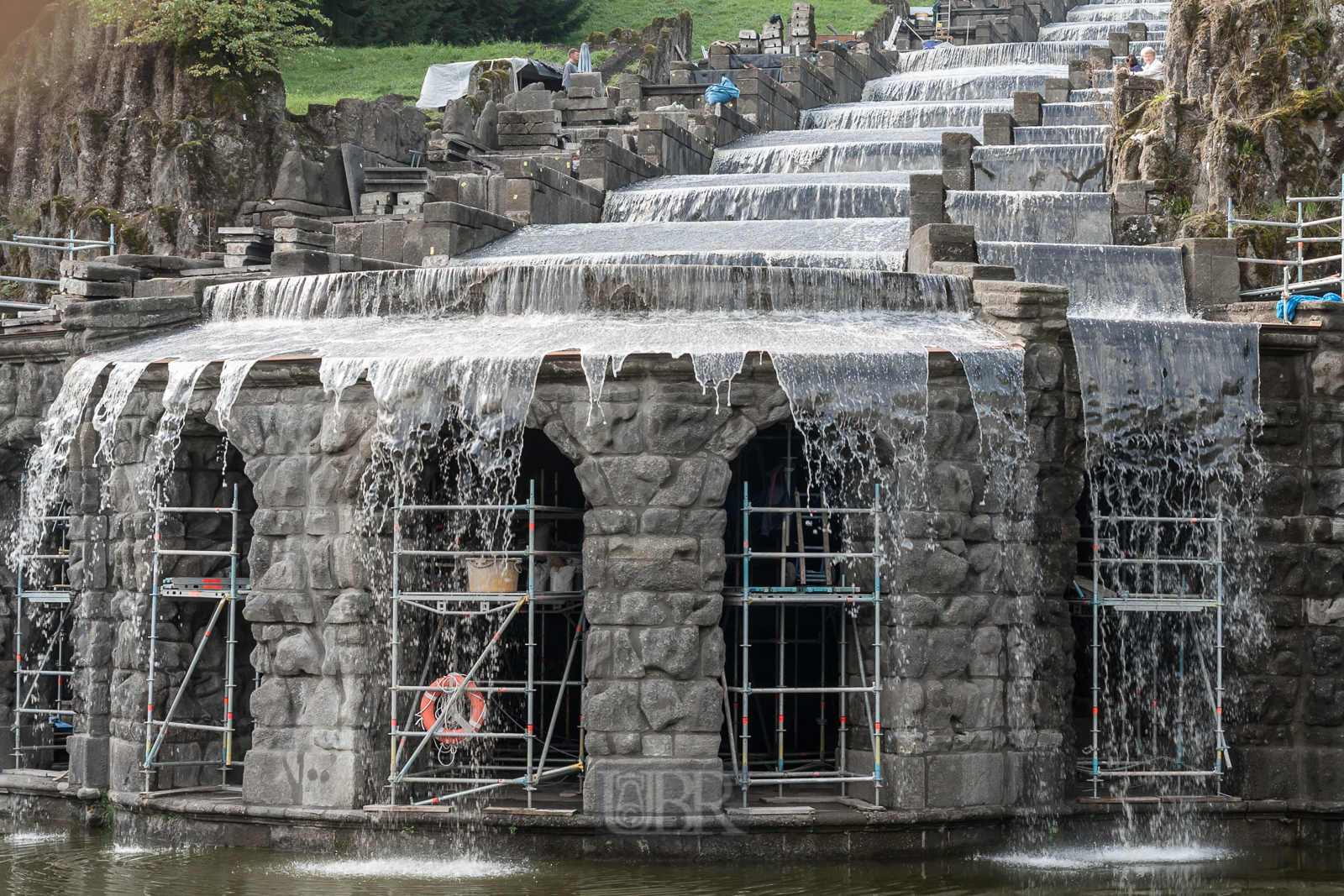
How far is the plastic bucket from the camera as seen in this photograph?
48.0 feet

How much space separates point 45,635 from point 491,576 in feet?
23.5

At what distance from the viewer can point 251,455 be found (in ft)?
49.4

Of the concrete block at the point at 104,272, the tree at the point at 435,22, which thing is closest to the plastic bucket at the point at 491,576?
the concrete block at the point at 104,272

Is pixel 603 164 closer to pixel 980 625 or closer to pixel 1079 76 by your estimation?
pixel 1079 76

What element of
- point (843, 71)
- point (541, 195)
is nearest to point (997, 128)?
point (541, 195)

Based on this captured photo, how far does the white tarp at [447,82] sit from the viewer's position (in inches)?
1655

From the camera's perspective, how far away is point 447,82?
43.6 metres

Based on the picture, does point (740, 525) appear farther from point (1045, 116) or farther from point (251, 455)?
point (1045, 116)

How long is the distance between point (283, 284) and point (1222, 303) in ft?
33.7

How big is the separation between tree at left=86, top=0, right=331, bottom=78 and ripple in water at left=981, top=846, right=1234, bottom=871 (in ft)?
87.5

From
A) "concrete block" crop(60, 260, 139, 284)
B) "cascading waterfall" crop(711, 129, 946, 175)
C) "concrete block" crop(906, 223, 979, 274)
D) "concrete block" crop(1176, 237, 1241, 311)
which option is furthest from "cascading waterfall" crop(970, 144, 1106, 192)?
"concrete block" crop(60, 260, 139, 284)

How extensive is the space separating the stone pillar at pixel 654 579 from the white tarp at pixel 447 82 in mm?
28755

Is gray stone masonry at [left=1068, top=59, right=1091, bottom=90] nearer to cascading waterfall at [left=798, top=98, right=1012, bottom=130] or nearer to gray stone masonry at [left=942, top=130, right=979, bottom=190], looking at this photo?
cascading waterfall at [left=798, top=98, right=1012, bottom=130]

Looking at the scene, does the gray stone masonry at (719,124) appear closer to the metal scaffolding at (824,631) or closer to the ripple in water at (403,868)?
the metal scaffolding at (824,631)
